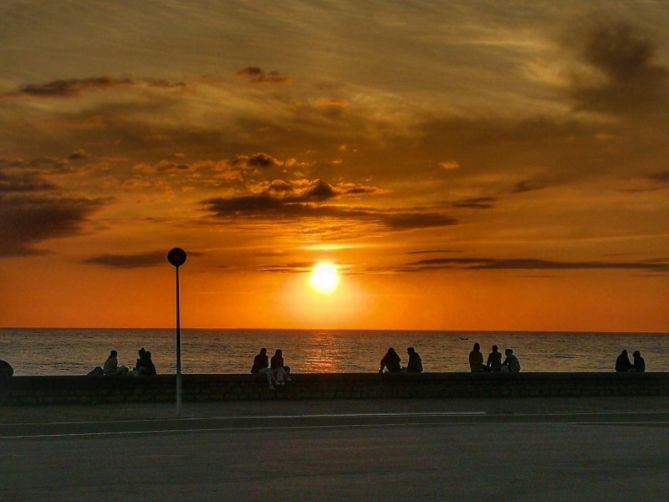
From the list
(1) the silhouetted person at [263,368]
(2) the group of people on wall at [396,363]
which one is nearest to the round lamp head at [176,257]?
(1) the silhouetted person at [263,368]

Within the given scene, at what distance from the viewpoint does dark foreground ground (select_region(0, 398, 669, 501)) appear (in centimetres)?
1385

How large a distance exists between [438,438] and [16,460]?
24.0ft

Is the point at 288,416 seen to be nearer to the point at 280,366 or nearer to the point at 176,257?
the point at 176,257

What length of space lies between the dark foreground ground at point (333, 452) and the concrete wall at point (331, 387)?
95cm

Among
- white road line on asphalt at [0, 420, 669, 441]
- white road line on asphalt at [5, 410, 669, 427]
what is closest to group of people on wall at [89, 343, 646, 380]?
white road line on asphalt at [5, 410, 669, 427]

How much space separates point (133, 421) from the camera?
2462cm

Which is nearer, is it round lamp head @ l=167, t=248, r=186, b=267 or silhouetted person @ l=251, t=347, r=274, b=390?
round lamp head @ l=167, t=248, r=186, b=267

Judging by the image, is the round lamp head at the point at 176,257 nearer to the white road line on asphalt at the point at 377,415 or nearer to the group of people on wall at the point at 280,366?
the white road line on asphalt at the point at 377,415

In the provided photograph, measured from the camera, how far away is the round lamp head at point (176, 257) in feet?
87.2

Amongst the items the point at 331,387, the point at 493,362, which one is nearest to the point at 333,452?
the point at 331,387

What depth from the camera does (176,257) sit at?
26.7 meters

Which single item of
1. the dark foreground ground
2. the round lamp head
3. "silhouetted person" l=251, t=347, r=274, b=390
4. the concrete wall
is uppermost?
the round lamp head

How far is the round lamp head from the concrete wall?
14.3 ft

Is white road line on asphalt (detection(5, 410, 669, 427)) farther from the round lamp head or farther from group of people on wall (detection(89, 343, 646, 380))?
group of people on wall (detection(89, 343, 646, 380))
